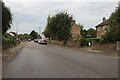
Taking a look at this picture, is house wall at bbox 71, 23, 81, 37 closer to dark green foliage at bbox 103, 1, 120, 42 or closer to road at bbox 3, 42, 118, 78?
dark green foliage at bbox 103, 1, 120, 42

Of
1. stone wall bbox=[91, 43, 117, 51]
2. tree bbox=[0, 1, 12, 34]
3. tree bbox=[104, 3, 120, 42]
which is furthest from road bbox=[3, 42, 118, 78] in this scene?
stone wall bbox=[91, 43, 117, 51]

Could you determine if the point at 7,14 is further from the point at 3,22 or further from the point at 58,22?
the point at 58,22

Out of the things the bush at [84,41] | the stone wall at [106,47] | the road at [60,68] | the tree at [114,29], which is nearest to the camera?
the road at [60,68]

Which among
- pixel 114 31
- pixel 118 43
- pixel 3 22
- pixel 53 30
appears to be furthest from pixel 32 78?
pixel 53 30

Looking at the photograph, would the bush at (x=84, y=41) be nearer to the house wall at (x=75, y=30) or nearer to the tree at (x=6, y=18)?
the tree at (x=6, y=18)

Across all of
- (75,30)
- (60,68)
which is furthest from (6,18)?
(75,30)

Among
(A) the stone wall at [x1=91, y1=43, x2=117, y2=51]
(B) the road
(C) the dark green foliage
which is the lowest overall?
(B) the road

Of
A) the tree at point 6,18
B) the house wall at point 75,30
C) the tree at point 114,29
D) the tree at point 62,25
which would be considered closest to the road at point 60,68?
the tree at point 6,18

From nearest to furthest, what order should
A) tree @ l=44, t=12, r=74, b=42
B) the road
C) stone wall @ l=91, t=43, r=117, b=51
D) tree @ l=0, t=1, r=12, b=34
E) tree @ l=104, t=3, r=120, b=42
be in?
the road < tree @ l=0, t=1, r=12, b=34 < tree @ l=104, t=3, r=120, b=42 < stone wall @ l=91, t=43, r=117, b=51 < tree @ l=44, t=12, r=74, b=42

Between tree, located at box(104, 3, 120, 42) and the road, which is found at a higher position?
tree, located at box(104, 3, 120, 42)

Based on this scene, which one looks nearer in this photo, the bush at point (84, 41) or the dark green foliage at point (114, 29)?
the dark green foliage at point (114, 29)

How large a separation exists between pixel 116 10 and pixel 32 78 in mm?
29695

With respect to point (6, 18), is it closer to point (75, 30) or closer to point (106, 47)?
point (106, 47)

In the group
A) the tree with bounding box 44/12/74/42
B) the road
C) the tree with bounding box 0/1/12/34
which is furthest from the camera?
the tree with bounding box 44/12/74/42
